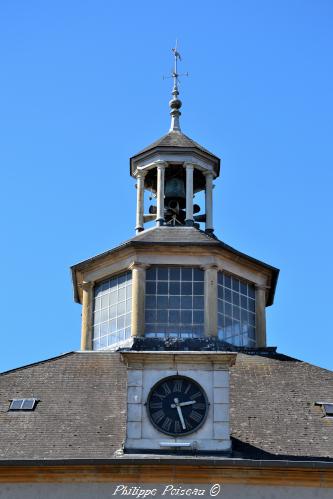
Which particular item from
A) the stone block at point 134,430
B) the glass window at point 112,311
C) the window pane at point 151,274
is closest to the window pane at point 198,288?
the window pane at point 151,274

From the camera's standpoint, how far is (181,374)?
2686 centimetres

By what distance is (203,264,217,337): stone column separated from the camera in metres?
31.7

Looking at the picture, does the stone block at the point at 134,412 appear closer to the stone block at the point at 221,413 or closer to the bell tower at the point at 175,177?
the stone block at the point at 221,413

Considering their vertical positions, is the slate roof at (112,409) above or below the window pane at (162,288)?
below

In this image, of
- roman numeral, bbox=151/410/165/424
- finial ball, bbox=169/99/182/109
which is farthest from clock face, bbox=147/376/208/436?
finial ball, bbox=169/99/182/109

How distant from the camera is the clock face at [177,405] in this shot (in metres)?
26.4

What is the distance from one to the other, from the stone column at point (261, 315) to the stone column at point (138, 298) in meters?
2.93

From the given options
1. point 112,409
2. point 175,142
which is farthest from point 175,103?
point 112,409

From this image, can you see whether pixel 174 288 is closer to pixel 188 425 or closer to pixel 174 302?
pixel 174 302

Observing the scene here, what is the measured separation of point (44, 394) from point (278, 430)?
16.0 feet

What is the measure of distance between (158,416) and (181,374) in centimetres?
95

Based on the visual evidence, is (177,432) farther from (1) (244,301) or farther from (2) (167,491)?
(1) (244,301)

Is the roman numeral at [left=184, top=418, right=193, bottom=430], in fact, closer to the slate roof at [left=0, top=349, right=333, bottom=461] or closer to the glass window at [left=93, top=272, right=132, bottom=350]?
the slate roof at [left=0, top=349, right=333, bottom=461]

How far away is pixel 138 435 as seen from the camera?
2620 cm
